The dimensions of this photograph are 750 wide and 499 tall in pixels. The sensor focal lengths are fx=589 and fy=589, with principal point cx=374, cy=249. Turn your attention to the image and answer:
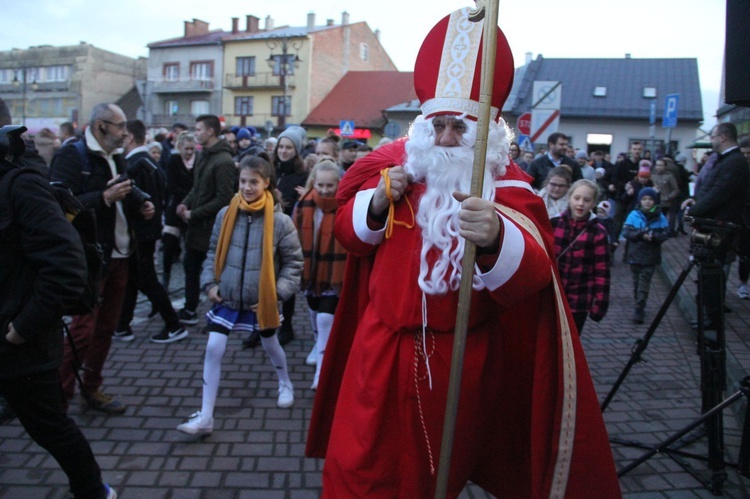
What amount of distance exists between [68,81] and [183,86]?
12750mm

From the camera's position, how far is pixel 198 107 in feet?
151

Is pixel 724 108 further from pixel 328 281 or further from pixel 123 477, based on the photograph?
pixel 123 477

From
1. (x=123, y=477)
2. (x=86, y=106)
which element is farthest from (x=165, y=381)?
(x=86, y=106)

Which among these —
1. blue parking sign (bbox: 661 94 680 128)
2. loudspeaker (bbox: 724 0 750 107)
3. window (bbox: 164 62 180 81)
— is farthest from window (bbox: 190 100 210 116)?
loudspeaker (bbox: 724 0 750 107)

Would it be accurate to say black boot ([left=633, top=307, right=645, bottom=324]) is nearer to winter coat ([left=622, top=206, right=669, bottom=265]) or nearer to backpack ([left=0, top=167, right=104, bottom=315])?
winter coat ([left=622, top=206, right=669, bottom=265])

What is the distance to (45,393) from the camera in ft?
8.26

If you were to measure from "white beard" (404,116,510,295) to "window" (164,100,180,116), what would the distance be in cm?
4792

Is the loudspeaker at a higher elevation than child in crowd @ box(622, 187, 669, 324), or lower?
higher

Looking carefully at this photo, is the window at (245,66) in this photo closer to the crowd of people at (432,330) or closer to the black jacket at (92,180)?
the black jacket at (92,180)

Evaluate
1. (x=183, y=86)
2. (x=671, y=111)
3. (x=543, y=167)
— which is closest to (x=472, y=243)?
(x=543, y=167)

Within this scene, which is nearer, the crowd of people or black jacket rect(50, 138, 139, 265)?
the crowd of people

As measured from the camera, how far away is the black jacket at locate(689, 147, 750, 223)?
589 cm

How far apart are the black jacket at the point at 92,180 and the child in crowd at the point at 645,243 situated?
579 cm

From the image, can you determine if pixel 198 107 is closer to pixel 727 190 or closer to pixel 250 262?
pixel 727 190
